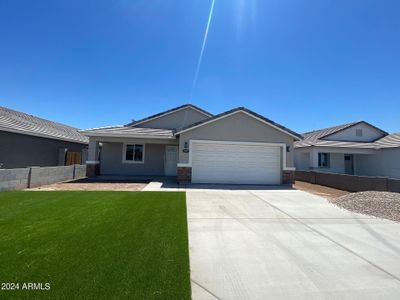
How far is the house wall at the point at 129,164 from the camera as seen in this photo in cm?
1858

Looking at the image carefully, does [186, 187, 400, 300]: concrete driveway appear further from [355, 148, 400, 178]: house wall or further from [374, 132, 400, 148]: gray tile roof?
[374, 132, 400, 148]: gray tile roof

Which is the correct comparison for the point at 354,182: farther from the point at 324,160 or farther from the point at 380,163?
the point at 380,163

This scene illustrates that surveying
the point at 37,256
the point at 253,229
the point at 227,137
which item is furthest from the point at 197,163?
the point at 37,256

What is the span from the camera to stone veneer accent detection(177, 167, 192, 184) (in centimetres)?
1445

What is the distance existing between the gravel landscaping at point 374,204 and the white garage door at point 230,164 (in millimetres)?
5293

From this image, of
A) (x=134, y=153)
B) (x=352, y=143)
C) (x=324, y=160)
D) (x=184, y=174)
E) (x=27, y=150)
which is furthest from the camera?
(x=324, y=160)

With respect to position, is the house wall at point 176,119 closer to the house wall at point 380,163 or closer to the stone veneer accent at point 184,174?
the stone veneer accent at point 184,174

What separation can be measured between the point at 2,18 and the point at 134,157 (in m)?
11.0

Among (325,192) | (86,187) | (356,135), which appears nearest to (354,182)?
(325,192)

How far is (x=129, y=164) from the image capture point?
18.8 meters

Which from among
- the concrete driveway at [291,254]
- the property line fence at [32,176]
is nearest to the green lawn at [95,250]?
the concrete driveway at [291,254]

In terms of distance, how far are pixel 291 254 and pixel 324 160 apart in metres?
20.3

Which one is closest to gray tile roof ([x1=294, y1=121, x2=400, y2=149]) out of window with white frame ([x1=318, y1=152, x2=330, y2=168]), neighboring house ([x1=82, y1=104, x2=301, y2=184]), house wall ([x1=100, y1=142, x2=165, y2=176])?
window with white frame ([x1=318, y1=152, x2=330, y2=168])

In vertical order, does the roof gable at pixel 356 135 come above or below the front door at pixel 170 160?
above
